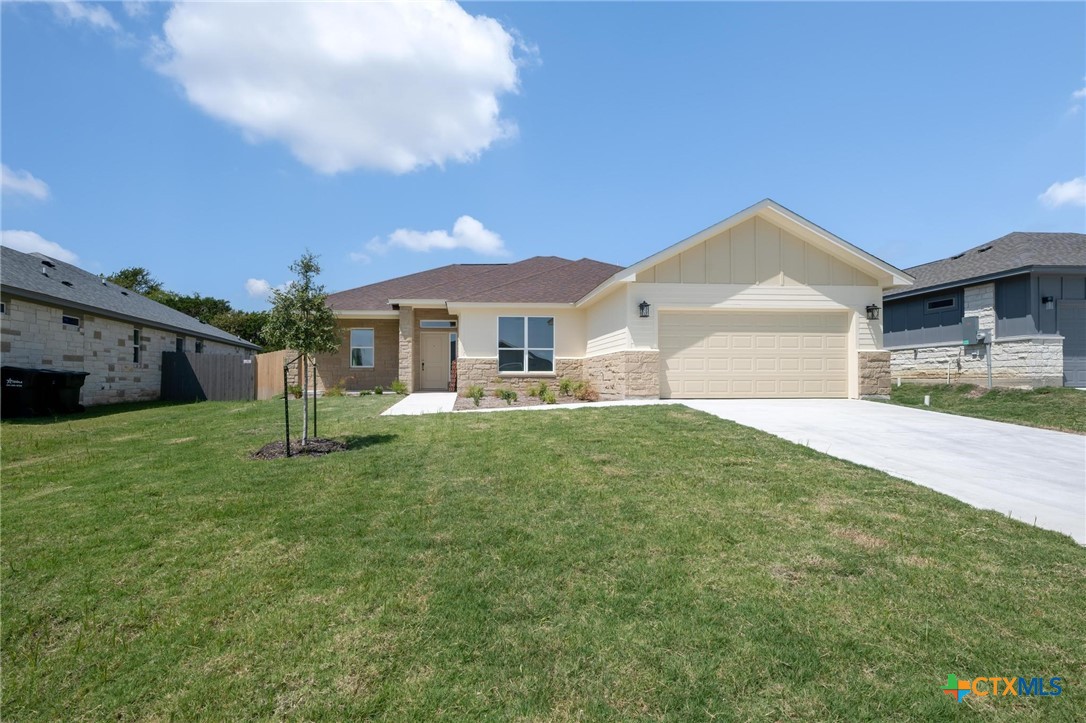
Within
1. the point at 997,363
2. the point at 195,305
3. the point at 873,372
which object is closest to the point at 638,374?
the point at 873,372

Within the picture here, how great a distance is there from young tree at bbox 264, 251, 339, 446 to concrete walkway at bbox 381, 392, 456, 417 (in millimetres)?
3634

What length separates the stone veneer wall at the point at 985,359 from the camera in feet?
54.2

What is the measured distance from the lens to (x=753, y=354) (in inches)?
520

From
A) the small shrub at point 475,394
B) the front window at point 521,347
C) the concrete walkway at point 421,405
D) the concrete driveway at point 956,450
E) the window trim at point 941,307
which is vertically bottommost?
the concrete driveway at point 956,450

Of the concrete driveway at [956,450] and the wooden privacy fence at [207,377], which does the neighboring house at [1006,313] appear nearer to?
the concrete driveway at [956,450]

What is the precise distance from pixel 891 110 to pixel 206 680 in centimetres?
1759

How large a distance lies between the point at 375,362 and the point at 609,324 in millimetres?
10101

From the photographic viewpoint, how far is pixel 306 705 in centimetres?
239

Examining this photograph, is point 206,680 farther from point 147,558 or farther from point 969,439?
point 969,439

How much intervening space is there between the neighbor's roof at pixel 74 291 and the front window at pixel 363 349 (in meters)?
6.66

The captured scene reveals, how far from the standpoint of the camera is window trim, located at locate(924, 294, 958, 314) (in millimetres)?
19844

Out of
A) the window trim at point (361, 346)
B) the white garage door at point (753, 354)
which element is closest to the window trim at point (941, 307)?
the white garage door at point (753, 354)

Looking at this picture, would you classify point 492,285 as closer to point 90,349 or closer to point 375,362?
point 375,362

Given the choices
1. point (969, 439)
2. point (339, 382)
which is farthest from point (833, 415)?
point (339, 382)
